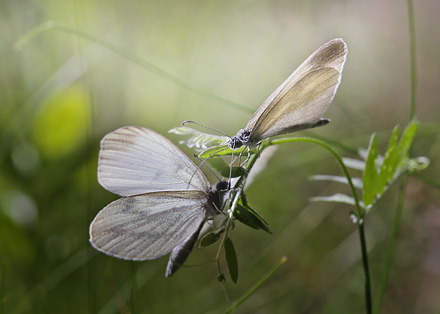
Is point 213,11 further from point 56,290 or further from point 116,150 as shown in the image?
point 116,150

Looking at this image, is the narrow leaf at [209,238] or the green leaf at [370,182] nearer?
the narrow leaf at [209,238]

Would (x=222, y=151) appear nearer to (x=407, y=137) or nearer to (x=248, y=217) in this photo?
(x=248, y=217)

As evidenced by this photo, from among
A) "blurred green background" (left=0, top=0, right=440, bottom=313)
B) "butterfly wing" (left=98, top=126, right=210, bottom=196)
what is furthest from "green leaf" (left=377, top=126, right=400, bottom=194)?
"blurred green background" (left=0, top=0, right=440, bottom=313)

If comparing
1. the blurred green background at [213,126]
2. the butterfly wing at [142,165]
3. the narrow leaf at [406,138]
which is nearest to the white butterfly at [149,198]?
the butterfly wing at [142,165]

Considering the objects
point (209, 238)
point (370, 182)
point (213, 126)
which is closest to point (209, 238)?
point (209, 238)

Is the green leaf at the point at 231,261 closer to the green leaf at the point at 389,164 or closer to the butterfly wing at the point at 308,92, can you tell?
the butterfly wing at the point at 308,92

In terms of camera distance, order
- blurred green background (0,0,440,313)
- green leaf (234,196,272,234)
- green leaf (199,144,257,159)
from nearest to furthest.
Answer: green leaf (234,196,272,234)
green leaf (199,144,257,159)
blurred green background (0,0,440,313)

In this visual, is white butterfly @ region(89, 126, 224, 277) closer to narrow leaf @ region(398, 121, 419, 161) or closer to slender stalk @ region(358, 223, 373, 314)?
slender stalk @ region(358, 223, 373, 314)
